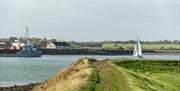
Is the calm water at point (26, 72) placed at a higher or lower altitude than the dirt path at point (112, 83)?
lower

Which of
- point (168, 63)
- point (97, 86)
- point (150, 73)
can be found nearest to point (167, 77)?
point (150, 73)

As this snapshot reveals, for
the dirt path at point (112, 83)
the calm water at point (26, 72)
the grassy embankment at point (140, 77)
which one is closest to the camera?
the dirt path at point (112, 83)

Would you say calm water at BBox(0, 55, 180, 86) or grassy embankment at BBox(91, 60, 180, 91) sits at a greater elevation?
grassy embankment at BBox(91, 60, 180, 91)

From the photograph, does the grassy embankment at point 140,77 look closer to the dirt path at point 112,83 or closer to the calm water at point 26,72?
the dirt path at point 112,83

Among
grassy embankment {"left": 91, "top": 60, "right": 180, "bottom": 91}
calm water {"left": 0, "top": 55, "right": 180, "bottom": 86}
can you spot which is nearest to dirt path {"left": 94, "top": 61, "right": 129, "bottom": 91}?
grassy embankment {"left": 91, "top": 60, "right": 180, "bottom": 91}

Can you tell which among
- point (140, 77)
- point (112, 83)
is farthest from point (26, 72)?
point (112, 83)

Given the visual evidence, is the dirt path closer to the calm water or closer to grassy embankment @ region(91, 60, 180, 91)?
grassy embankment @ region(91, 60, 180, 91)

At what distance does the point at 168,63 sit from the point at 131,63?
3617 mm

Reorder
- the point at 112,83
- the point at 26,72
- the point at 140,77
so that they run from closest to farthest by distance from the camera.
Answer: the point at 112,83 < the point at 140,77 < the point at 26,72

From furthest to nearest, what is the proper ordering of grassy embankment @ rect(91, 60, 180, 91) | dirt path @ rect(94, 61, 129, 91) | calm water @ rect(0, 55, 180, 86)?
calm water @ rect(0, 55, 180, 86) < grassy embankment @ rect(91, 60, 180, 91) < dirt path @ rect(94, 61, 129, 91)

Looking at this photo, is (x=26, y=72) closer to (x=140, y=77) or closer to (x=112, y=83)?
(x=140, y=77)

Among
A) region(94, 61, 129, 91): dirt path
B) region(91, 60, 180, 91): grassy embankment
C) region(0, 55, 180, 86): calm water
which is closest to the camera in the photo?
region(94, 61, 129, 91): dirt path

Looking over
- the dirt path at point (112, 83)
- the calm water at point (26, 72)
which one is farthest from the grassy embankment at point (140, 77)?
the calm water at point (26, 72)

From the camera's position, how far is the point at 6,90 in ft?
156
